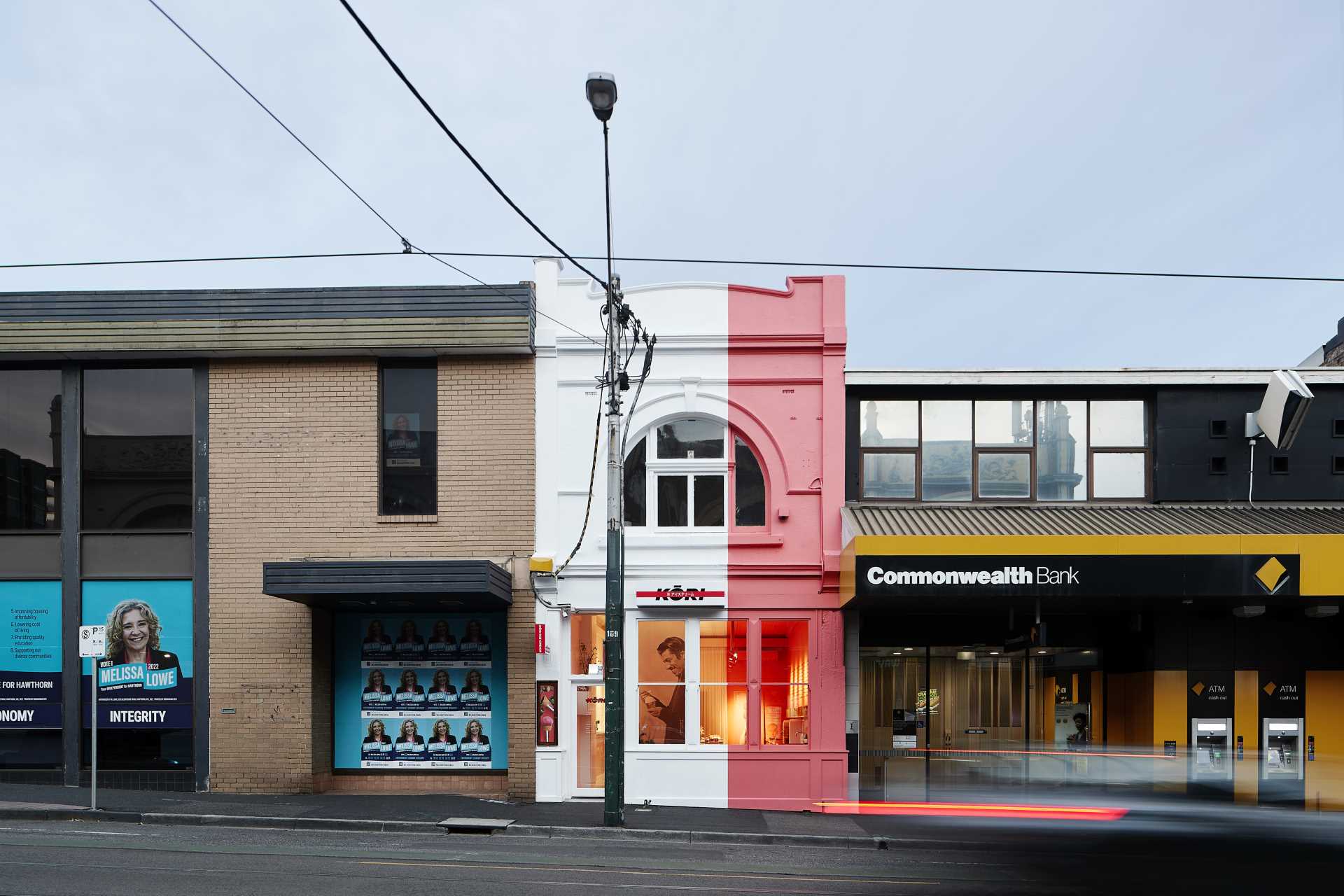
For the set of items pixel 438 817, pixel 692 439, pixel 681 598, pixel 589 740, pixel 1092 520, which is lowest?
pixel 438 817

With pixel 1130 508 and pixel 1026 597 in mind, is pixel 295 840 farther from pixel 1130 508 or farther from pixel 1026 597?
pixel 1130 508

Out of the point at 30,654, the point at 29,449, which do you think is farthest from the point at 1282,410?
the point at 30,654

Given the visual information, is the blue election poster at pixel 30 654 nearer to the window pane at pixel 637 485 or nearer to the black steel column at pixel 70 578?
the black steel column at pixel 70 578

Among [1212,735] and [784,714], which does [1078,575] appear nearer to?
[1212,735]

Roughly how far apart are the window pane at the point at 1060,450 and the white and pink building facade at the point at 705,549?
3.46m

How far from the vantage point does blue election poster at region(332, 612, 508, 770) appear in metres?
17.6

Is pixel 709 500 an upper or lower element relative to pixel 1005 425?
lower

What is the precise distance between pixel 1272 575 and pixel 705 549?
795cm

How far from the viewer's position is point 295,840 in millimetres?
13195

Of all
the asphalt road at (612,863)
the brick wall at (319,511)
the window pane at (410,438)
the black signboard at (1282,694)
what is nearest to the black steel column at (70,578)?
the brick wall at (319,511)

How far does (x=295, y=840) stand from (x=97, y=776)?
5.90m

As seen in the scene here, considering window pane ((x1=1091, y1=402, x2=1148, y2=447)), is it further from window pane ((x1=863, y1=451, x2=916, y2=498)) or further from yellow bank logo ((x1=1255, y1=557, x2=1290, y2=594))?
yellow bank logo ((x1=1255, y1=557, x2=1290, y2=594))

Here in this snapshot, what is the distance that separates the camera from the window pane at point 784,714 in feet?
56.3

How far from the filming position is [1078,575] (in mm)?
15242
